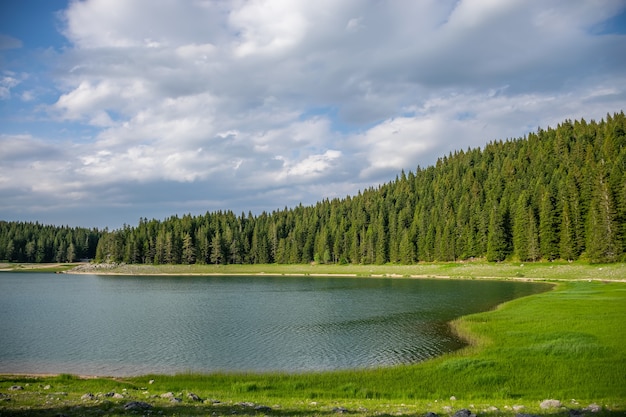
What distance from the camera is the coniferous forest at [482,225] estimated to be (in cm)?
10269

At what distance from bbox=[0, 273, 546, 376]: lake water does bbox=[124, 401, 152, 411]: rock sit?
13.1 metres

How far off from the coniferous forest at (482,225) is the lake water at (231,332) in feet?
153

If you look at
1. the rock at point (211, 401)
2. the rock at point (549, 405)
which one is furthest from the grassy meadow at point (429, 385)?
the rock at point (549, 405)

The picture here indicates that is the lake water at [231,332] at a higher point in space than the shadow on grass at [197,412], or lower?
lower

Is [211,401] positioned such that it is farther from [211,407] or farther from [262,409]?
[262,409]

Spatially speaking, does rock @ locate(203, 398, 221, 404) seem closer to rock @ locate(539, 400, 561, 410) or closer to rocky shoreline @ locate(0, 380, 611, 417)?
rocky shoreline @ locate(0, 380, 611, 417)

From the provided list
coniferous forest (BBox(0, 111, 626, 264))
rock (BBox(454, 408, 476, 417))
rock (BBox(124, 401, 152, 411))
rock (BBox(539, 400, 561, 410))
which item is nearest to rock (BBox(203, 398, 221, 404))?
rock (BBox(124, 401, 152, 411))

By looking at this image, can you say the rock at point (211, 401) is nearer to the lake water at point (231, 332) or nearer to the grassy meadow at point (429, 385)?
the grassy meadow at point (429, 385)

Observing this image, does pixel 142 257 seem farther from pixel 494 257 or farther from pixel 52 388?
pixel 52 388

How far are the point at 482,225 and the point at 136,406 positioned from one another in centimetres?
13768

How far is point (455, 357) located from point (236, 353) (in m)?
16.1

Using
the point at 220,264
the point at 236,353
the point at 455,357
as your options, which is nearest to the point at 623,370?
the point at 455,357

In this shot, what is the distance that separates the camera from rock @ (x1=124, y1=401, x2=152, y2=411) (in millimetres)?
15025

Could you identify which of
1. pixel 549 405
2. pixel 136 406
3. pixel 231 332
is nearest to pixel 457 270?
pixel 231 332
